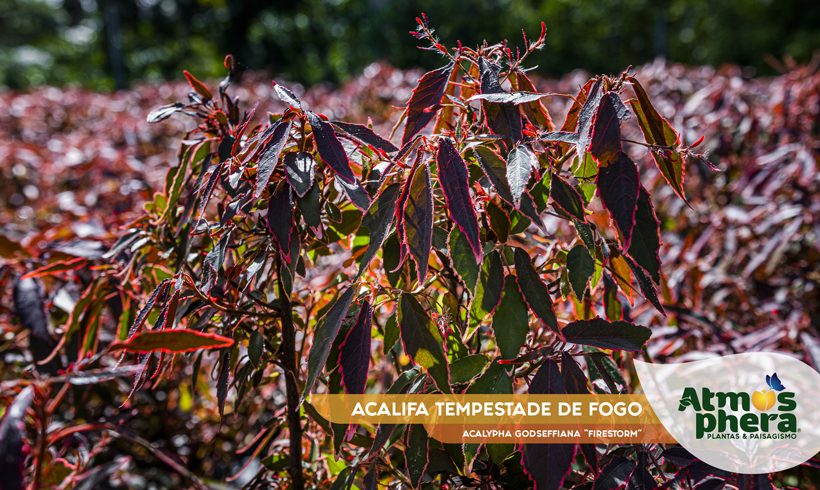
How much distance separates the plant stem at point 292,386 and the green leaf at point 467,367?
328 mm

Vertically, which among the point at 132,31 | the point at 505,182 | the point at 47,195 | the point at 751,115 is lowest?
the point at 505,182

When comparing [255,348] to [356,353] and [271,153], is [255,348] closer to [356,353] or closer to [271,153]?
[356,353]

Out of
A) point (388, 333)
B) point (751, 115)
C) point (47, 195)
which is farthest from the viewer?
point (47, 195)

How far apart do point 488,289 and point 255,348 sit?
0.43 m

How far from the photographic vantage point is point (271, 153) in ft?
2.61

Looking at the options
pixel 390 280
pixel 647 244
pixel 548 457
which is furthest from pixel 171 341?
pixel 647 244

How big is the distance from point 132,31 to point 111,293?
3169 cm

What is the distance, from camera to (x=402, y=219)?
75 cm

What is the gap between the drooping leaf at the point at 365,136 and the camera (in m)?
0.86

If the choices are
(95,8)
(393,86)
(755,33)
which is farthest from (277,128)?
(95,8)

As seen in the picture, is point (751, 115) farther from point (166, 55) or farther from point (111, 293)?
point (166, 55)

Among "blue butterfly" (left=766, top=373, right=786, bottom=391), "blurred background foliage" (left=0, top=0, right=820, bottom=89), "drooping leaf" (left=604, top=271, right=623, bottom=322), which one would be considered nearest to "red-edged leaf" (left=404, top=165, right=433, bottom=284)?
"drooping leaf" (left=604, top=271, right=623, bottom=322)

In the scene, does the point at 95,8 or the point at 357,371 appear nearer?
the point at 357,371

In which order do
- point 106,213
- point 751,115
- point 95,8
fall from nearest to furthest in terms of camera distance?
point 106,213 → point 751,115 → point 95,8
